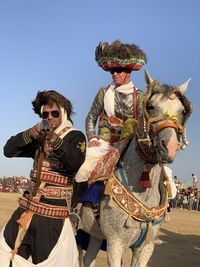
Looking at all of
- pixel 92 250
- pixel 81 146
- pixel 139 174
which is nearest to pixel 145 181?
pixel 139 174

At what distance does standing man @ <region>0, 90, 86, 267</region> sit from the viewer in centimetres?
364

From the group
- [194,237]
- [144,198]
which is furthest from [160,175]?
[194,237]

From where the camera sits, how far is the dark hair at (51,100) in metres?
3.86

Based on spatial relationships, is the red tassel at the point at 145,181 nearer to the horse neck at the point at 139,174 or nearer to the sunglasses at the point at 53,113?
the horse neck at the point at 139,174

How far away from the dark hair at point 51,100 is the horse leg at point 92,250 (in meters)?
2.20

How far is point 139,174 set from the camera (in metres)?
4.48

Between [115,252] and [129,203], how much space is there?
0.52m

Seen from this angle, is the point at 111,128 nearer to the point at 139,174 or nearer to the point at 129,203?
the point at 139,174

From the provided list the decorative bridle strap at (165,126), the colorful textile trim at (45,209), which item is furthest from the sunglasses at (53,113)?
the decorative bridle strap at (165,126)

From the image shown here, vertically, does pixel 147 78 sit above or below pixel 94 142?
above

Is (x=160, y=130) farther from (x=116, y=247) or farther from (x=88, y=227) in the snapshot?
(x=88, y=227)

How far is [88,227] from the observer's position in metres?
4.97

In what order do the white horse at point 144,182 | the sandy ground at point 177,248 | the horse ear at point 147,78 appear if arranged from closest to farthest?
the white horse at point 144,182 → the horse ear at point 147,78 → the sandy ground at point 177,248

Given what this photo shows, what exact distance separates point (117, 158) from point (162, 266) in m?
5.59
